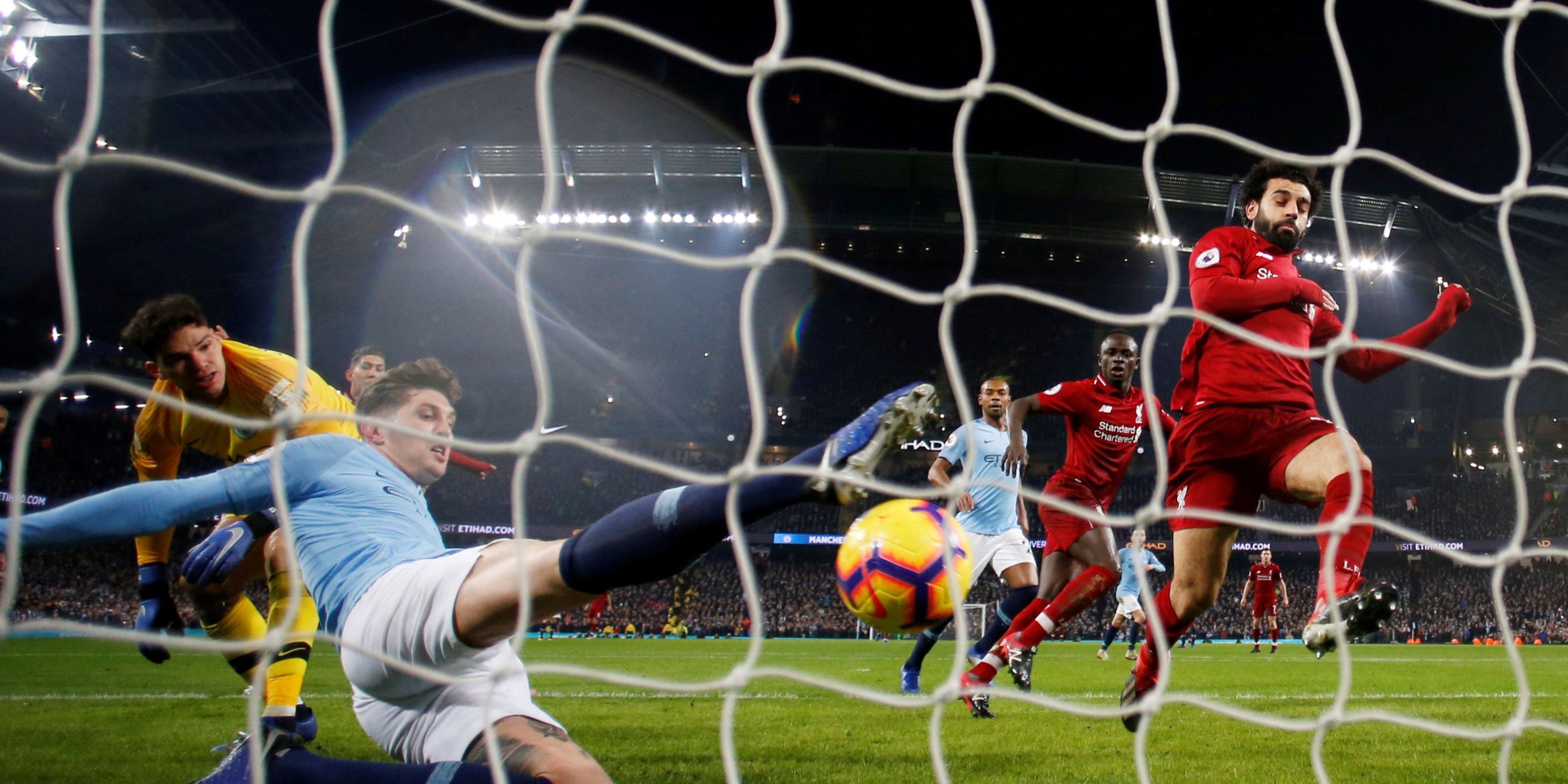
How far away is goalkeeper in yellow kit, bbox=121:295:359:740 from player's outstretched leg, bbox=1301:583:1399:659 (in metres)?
3.51

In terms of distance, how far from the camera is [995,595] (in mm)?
28266

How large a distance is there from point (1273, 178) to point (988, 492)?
11.1ft

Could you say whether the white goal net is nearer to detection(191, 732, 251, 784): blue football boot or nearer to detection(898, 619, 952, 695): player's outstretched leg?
detection(191, 732, 251, 784): blue football boot

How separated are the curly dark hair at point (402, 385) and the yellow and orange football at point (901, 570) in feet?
5.15

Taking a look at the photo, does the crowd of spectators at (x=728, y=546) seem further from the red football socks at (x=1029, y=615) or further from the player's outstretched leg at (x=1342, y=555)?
the player's outstretched leg at (x=1342, y=555)

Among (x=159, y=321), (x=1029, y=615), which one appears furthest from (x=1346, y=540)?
(x=159, y=321)

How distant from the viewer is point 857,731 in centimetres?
467

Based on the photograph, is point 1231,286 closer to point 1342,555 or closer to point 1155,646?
point 1342,555

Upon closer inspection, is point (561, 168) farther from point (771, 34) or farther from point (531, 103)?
point (771, 34)

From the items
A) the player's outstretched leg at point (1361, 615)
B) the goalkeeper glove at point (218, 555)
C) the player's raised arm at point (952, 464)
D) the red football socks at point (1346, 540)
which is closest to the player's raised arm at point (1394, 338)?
the red football socks at point (1346, 540)

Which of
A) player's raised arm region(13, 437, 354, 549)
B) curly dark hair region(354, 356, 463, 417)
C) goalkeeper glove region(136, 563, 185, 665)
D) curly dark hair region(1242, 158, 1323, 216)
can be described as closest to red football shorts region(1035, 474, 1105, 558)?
curly dark hair region(1242, 158, 1323, 216)

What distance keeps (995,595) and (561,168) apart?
17.3m

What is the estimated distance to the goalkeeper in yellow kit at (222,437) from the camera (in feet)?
12.3

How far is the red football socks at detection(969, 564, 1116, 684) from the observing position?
5.45 meters
